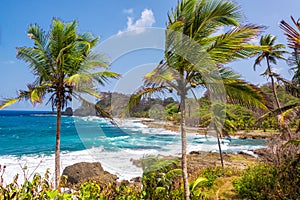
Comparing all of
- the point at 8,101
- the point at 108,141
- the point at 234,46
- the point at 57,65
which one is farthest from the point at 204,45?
the point at 108,141

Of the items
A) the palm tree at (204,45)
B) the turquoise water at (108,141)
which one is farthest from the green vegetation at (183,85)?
the turquoise water at (108,141)

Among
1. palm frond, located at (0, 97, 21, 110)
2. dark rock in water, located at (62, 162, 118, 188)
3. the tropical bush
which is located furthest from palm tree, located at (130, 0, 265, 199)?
dark rock in water, located at (62, 162, 118, 188)

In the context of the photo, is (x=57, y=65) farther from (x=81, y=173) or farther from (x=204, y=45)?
(x=81, y=173)

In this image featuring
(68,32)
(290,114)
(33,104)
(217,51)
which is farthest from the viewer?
(68,32)

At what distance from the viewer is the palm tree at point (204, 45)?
4559 millimetres

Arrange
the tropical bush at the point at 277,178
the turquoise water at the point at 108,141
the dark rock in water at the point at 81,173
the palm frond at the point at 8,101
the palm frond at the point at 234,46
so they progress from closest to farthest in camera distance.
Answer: the palm frond at the point at 234,46, the tropical bush at the point at 277,178, the palm frond at the point at 8,101, the dark rock in water at the point at 81,173, the turquoise water at the point at 108,141

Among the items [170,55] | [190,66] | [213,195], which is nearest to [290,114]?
[190,66]

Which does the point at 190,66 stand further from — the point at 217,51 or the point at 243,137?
the point at 243,137

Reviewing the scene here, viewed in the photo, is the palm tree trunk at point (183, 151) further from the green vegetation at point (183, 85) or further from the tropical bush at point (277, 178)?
the tropical bush at point (277, 178)

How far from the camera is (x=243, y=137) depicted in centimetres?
3884

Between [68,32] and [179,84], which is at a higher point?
[68,32]

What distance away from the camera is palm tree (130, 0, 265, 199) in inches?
179

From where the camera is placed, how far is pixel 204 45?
4961 mm

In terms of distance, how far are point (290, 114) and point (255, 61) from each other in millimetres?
12464
